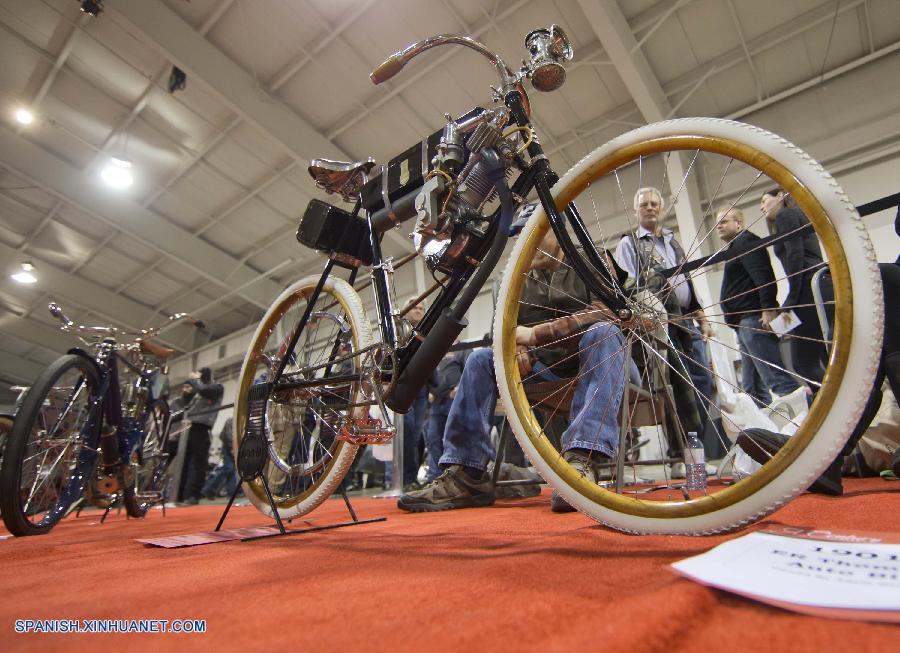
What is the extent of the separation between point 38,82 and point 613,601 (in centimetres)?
893

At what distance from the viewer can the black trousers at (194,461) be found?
15.1ft

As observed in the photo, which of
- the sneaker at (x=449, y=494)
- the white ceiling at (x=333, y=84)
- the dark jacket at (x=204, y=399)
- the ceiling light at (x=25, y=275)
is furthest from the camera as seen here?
the ceiling light at (x=25, y=275)

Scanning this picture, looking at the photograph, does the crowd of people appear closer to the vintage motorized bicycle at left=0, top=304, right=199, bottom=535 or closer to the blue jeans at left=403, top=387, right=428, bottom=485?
the vintage motorized bicycle at left=0, top=304, right=199, bottom=535

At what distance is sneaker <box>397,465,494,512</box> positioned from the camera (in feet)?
5.69

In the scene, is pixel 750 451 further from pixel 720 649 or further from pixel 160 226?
pixel 160 226

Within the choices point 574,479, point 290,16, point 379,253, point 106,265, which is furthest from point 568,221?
point 106,265

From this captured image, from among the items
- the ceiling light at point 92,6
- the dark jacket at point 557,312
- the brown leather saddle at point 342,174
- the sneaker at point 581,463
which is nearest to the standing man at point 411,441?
the dark jacket at point 557,312

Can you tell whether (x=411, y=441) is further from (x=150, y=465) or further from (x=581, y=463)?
(x=581, y=463)

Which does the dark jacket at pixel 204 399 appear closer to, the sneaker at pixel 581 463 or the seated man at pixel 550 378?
the seated man at pixel 550 378

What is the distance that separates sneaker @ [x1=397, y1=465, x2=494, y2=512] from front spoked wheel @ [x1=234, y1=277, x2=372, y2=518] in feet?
1.33

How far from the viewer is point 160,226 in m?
8.31

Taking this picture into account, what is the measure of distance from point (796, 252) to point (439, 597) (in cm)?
267

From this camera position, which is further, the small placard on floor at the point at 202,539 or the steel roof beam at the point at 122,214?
the steel roof beam at the point at 122,214

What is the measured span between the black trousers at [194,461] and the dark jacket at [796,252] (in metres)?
4.93
